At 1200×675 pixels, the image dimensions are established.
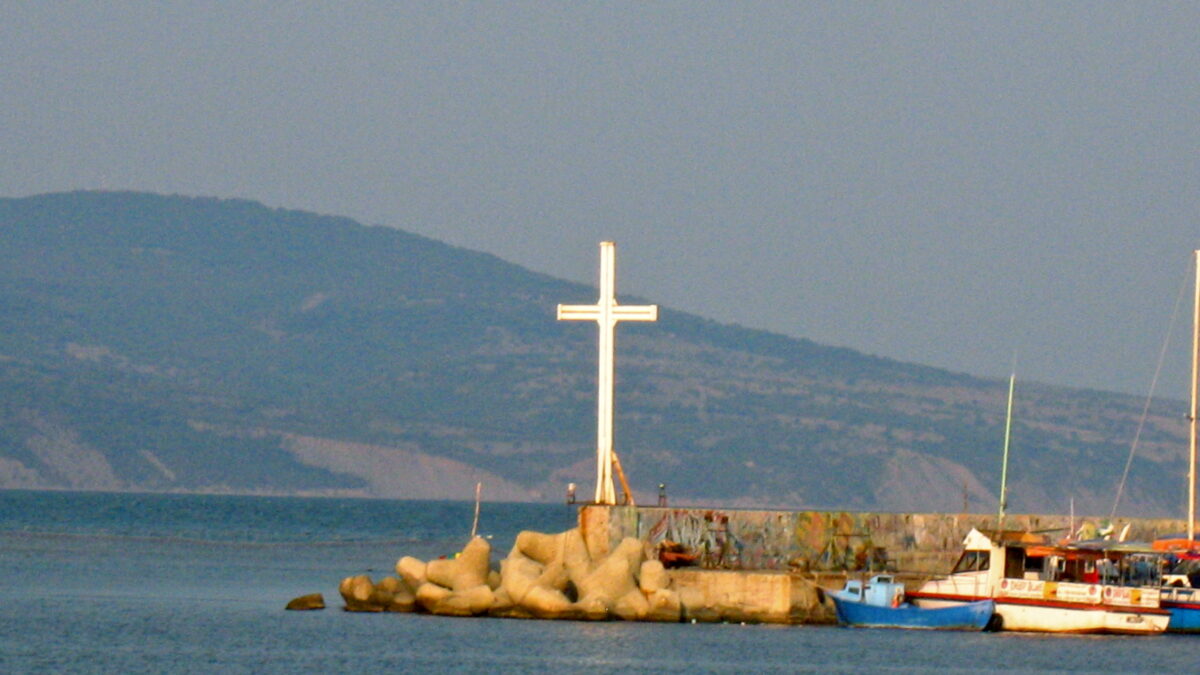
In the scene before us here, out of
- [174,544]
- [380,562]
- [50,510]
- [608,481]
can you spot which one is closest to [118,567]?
[380,562]

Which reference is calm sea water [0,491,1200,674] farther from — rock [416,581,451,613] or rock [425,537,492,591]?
rock [425,537,492,591]

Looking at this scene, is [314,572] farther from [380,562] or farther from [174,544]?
[174,544]

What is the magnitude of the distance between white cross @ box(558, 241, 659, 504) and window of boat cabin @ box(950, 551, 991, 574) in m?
6.37

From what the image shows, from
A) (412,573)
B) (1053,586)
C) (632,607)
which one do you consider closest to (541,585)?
(632,607)

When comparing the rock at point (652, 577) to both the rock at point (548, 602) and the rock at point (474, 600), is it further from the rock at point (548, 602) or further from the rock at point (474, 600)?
the rock at point (474, 600)

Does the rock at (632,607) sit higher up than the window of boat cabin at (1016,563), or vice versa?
the window of boat cabin at (1016,563)

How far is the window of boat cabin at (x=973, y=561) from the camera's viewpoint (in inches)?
1729

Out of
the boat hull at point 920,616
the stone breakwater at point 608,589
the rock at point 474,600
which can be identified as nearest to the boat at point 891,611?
the boat hull at point 920,616

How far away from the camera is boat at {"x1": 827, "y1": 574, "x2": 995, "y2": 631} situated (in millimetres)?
43625

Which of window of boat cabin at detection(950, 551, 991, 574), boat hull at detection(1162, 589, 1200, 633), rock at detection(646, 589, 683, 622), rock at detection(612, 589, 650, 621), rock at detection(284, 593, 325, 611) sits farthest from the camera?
rock at detection(284, 593, 325, 611)

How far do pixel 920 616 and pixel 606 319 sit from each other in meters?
7.90

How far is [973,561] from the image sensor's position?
44031mm

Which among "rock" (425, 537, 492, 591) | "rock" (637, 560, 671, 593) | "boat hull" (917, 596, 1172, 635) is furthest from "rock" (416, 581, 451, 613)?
"boat hull" (917, 596, 1172, 635)

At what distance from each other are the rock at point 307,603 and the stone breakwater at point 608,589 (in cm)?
519
